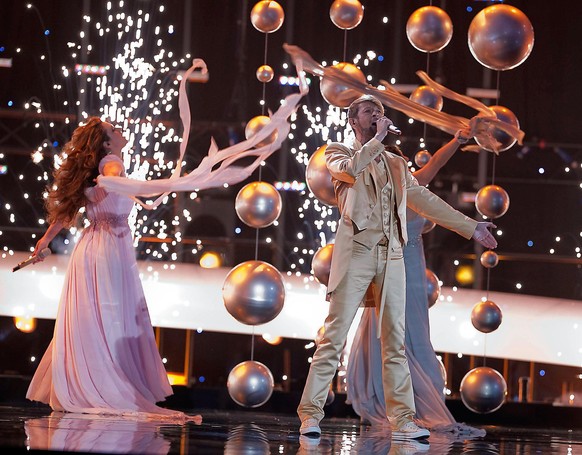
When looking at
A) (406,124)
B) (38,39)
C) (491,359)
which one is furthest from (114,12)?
(491,359)

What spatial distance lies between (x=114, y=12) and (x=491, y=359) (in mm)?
3376

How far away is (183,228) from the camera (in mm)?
6793

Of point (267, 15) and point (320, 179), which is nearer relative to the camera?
point (320, 179)

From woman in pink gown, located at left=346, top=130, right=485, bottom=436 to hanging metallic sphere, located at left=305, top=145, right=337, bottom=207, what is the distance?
0.37 meters

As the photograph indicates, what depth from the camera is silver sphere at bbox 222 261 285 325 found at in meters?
4.50

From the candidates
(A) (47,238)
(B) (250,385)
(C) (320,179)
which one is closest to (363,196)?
(C) (320,179)

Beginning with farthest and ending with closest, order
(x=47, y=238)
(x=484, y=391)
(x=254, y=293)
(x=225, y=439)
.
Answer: (x=484, y=391) < (x=47, y=238) < (x=254, y=293) < (x=225, y=439)

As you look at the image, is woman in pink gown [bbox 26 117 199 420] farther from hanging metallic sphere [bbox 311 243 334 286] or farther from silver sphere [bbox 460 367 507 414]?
silver sphere [bbox 460 367 507 414]

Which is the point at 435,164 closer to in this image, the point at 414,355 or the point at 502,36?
Answer: the point at 502,36

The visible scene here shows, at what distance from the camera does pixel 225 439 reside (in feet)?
11.7

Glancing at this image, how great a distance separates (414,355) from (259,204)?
0.96 metres

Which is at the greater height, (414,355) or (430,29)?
(430,29)

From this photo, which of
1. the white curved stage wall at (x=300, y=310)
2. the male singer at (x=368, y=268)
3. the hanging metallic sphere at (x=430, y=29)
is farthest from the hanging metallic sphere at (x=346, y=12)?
the white curved stage wall at (x=300, y=310)

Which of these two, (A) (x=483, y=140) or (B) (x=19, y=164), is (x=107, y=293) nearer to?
(A) (x=483, y=140)
